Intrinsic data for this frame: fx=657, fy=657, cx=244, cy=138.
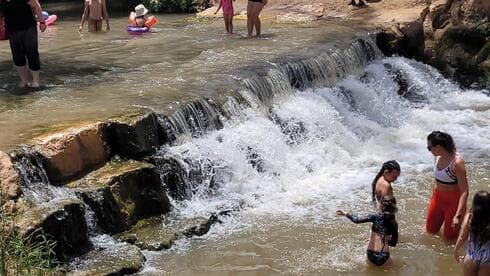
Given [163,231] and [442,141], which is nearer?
[442,141]

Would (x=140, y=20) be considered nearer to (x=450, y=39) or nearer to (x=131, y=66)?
(x=131, y=66)

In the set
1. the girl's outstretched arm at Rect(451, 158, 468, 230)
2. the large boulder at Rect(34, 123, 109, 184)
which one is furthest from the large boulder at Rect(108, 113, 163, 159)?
the girl's outstretched arm at Rect(451, 158, 468, 230)

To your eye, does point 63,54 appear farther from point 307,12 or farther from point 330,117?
point 307,12

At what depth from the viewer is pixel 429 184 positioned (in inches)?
319

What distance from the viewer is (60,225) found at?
19.0 feet

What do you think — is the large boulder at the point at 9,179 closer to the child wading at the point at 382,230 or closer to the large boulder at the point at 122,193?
the large boulder at the point at 122,193

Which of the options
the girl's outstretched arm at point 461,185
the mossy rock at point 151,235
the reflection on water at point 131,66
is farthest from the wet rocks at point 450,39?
the mossy rock at point 151,235

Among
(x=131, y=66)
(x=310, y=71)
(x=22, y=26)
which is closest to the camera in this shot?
(x=22, y=26)

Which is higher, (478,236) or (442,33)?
(478,236)

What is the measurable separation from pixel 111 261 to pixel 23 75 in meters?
4.17

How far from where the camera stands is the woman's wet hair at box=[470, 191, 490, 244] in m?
4.37

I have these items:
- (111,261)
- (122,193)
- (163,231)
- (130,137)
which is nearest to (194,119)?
(130,137)

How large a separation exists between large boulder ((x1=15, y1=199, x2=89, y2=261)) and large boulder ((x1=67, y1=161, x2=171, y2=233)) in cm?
30

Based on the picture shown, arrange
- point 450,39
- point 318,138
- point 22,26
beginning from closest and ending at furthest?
point 22,26, point 318,138, point 450,39
